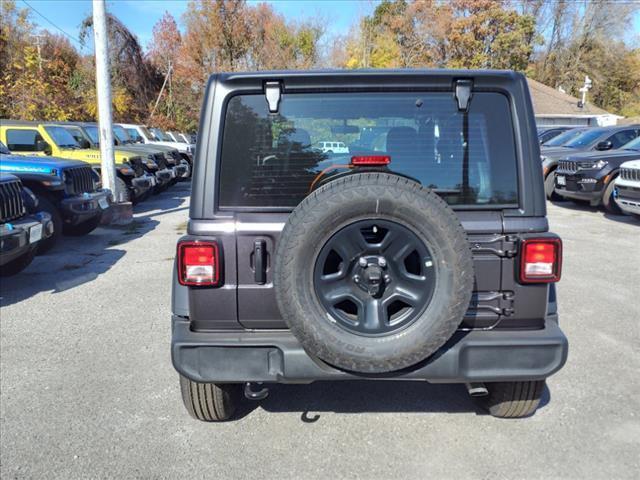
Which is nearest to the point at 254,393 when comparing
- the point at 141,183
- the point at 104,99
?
the point at 104,99

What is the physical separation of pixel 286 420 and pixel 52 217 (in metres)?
5.82

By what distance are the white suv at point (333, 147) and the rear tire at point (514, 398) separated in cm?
163

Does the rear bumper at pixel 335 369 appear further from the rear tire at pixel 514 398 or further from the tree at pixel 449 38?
the tree at pixel 449 38

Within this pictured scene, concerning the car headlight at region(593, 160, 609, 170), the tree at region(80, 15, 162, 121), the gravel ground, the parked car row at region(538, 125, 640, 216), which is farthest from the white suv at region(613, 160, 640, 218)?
the tree at region(80, 15, 162, 121)

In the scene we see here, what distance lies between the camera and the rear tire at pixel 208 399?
3.13 metres

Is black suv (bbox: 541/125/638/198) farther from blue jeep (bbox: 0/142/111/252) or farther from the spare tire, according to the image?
the spare tire

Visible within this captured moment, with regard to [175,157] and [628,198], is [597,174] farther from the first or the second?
[175,157]

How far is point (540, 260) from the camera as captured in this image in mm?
2693

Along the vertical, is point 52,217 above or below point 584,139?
below

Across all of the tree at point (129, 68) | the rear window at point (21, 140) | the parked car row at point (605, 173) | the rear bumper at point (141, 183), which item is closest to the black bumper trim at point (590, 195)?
the parked car row at point (605, 173)

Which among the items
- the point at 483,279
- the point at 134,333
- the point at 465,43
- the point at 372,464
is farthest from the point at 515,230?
the point at 465,43

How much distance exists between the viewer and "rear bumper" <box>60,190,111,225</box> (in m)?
7.94

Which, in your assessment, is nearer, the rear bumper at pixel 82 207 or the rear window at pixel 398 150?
the rear window at pixel 398 150

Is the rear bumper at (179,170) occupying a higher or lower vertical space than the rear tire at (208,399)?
higher
